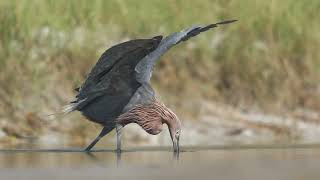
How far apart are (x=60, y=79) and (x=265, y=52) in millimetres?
2024

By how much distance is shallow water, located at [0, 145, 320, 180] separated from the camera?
8.27 m

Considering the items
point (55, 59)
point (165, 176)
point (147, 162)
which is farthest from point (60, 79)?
point (165, 176)

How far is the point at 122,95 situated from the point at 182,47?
254cm

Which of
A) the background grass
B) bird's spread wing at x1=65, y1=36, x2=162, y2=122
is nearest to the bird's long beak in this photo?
bird's spread wing at x1=65, y1=36, x2=162, y2=122

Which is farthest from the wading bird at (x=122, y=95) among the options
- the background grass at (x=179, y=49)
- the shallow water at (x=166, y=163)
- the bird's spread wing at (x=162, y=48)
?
the background grass at (x=179, y=49)

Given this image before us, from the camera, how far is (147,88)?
9.88m

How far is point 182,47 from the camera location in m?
12.4

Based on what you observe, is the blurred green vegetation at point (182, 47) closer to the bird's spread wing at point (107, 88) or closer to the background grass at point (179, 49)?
the background grass at point (179, 49)

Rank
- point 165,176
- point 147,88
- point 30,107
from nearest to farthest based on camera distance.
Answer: point 165,176, point 147,88, point 30,107

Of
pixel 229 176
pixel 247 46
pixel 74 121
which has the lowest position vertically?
pixel 229 176

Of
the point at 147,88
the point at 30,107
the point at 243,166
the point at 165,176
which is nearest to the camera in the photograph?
the point at 165,176

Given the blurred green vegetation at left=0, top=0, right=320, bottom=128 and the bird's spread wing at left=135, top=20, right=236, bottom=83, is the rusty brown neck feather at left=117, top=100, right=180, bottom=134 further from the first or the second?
the blurred green vegetation at left=0, top=0, right=320, bottom=128

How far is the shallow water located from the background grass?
1.63m

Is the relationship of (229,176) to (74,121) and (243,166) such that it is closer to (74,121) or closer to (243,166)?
(243,166)
